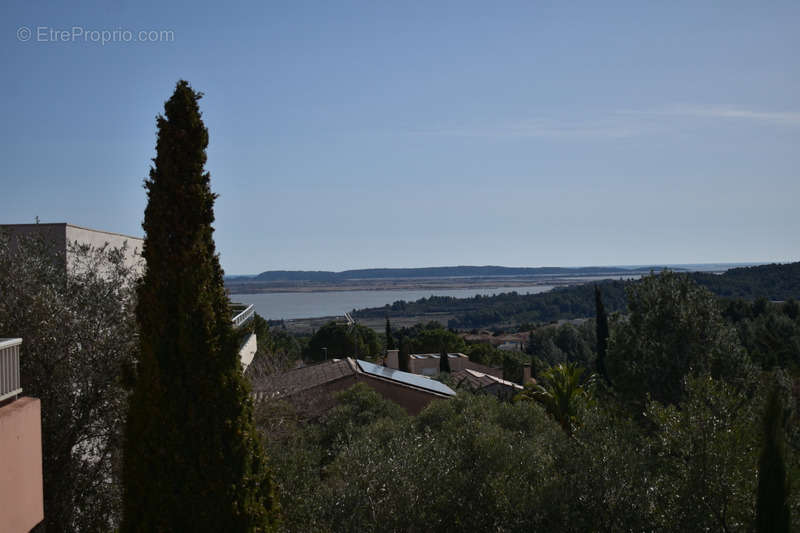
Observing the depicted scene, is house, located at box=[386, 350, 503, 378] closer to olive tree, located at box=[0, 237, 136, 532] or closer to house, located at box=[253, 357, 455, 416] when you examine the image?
house, located at box=[253, 357, 455, 416]

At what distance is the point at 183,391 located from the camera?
802 cm

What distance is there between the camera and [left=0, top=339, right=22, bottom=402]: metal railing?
21.8 ft

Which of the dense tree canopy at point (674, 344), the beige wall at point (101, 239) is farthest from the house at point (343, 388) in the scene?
the dense tree canopy at point (674, 344)

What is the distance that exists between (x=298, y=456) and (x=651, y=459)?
20.0 feet

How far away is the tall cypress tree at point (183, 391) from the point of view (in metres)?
7.94

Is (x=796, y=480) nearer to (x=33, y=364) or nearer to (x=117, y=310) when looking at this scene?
(x=117, y=310)

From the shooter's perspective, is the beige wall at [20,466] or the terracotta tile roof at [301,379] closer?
the beige wall at [20,466]

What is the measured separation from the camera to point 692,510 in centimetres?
959

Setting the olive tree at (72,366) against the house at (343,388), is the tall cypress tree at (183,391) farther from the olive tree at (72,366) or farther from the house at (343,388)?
the house at (343,388)

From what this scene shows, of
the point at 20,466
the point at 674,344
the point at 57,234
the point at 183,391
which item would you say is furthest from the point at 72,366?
the point at 674,344

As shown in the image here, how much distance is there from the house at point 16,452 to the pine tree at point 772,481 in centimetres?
895

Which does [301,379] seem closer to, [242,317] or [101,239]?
[242,317]

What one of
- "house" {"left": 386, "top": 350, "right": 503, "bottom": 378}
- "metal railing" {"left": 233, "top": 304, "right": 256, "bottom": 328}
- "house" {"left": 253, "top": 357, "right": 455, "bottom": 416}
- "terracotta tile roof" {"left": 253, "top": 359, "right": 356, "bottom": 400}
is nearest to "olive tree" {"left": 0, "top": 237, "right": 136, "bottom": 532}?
"terracotta tile roof" {"left": 253, "top": 359, "right": 356, "bottom": 400}

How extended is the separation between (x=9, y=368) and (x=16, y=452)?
0.86 m
